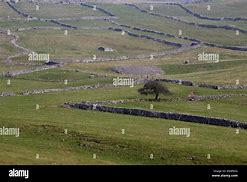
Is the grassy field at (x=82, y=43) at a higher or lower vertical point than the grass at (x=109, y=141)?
lower

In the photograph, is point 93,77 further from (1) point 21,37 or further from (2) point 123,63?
(1) point 21,37

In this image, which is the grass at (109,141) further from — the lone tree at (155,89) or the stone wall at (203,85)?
the stone wall at (203,85)

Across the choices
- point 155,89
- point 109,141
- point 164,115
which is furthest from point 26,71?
point 109,141

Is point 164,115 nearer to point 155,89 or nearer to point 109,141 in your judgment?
point 155,89

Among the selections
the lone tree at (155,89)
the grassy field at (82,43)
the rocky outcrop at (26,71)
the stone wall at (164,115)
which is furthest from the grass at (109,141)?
the grassy field at (82,43)

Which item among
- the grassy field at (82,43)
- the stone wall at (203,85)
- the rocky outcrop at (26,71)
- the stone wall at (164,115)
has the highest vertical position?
the stone wall at (164,115)

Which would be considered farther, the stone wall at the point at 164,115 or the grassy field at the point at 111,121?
the stone wall at the point at 164,115

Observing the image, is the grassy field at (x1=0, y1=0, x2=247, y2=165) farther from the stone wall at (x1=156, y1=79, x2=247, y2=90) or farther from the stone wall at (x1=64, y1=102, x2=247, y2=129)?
the stone wall at (x1=156, y1=79, x2=247, y2=90)

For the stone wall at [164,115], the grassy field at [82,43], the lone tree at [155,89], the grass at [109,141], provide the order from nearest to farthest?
the grass at [109,141]
the stone wall at [164,115]
the lone tree at [155,89]
the grassy field at [82,43]

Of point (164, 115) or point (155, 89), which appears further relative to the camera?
point (155, 89)

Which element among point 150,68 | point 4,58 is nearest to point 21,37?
point 4,58

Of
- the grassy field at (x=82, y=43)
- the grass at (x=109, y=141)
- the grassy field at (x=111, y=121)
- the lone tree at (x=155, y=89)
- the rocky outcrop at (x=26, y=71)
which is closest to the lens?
the grass at (x=109, y=141)

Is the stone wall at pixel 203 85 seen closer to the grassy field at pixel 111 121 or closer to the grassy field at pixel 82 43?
the grassy field at pixel 111 121
